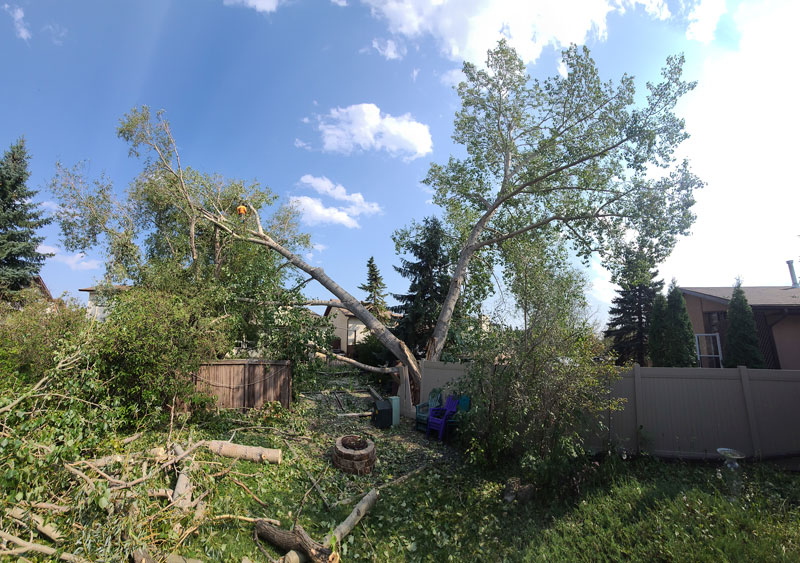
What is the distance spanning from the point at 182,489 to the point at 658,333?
53.1ft

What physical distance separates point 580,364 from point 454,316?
861 cm

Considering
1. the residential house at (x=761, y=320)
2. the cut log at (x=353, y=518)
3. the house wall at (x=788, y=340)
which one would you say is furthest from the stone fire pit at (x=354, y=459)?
the house wall at (x=788, y=340)

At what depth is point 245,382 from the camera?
8.59 metres

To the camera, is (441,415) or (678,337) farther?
(678,337)

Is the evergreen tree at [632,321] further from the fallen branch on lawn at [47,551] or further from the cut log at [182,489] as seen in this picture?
the fallen branch on lawn at [47,551]

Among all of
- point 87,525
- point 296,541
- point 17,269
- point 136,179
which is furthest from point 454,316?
point 17,269

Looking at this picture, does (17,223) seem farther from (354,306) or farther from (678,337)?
(678,337)

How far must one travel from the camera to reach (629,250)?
38.3ft

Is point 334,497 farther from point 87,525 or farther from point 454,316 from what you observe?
point 454,316

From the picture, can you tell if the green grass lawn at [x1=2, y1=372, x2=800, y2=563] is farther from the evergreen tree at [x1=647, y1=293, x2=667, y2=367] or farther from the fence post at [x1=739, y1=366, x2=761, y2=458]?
the evergreen tree at [x1=647, y1=293, x2=667, y2=367]

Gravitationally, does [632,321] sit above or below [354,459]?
above

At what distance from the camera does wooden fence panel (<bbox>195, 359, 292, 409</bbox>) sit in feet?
26.9

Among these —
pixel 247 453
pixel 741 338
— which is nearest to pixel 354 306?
pixel 247 453

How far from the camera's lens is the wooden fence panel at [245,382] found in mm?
8203
